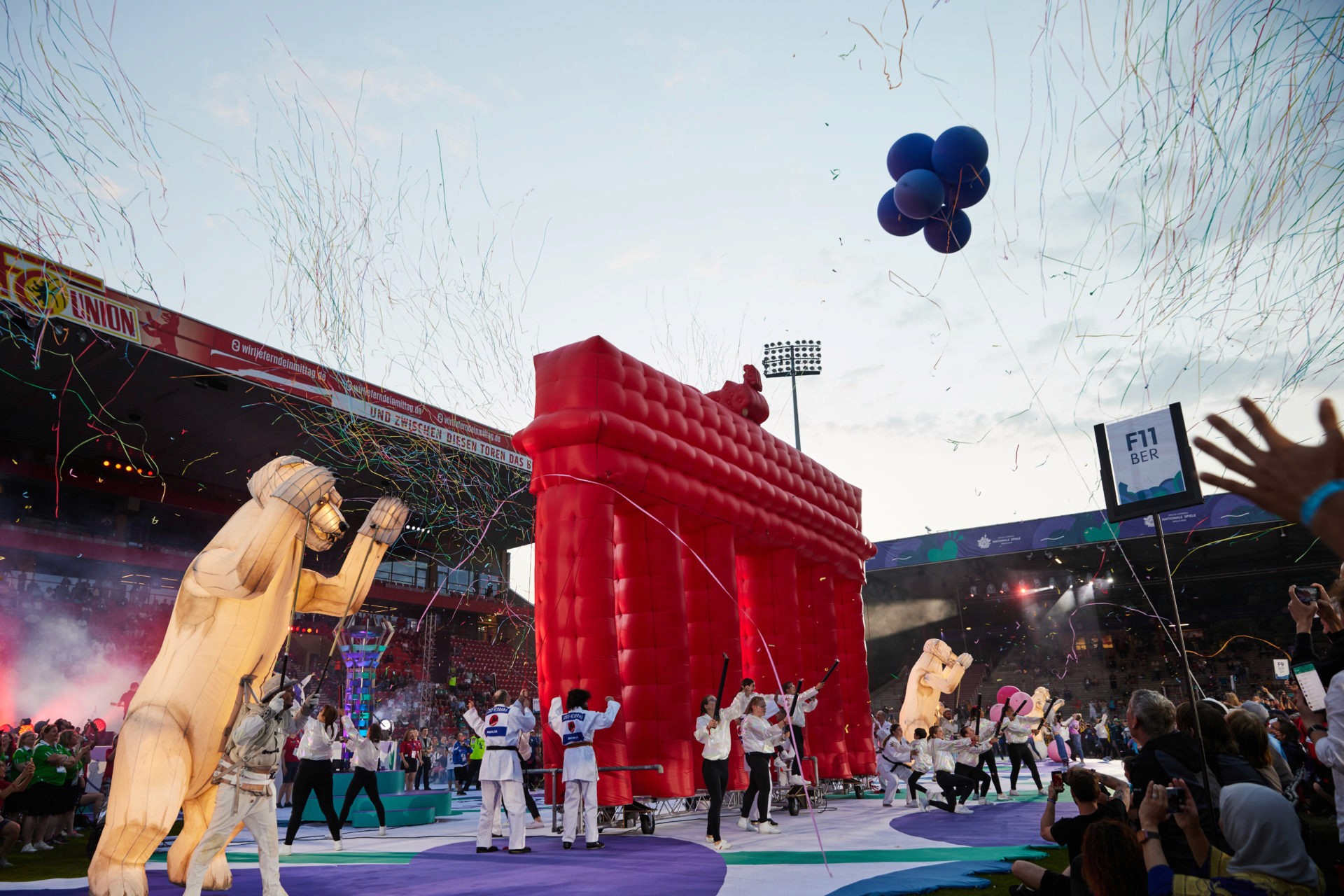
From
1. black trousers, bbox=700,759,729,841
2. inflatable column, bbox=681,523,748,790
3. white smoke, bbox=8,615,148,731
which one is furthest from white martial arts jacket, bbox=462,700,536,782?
white smoke, bbox=8,615,148,731

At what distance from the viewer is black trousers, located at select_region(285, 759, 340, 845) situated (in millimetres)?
8594

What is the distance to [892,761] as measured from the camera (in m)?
13.1

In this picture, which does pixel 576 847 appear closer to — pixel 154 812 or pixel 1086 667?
pixel 154 812

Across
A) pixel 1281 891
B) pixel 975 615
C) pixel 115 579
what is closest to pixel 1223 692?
pixel 975 615

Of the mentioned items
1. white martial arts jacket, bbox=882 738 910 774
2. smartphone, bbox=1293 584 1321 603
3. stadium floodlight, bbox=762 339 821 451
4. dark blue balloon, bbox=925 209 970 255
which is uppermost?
stadium floodlight, bbox=762 339 821 451

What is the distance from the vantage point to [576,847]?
827 centimetres

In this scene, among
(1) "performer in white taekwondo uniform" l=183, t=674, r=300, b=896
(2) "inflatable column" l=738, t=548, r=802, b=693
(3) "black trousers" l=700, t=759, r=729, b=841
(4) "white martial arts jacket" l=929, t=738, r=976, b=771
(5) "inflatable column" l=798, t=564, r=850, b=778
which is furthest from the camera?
(5) "inflatable column" l=798, t=564, r=850, b=778

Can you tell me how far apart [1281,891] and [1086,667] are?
1209 inches

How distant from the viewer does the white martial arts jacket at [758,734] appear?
9.24 meters

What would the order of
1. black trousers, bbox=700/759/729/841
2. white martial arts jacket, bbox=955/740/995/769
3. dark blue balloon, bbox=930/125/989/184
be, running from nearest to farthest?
dark blue balloon, bbox=930/125/989/184, black trousers, bbox=700/759/729/841, white martial arts jacket, bbox=955/740/995/769

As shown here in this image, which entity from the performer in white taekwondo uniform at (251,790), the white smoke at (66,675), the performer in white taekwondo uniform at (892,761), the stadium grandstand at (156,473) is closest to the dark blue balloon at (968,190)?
the performer in white taekwondo uniform at (251,790)

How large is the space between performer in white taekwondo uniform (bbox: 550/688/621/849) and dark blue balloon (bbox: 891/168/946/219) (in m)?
5.41

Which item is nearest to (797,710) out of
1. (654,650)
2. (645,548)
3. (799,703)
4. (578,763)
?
(799,703)

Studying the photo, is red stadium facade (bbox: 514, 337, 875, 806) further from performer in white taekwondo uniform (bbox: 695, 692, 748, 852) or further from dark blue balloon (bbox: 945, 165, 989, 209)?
dark blue balloon (bbox: 945, 165, 989, 209)
